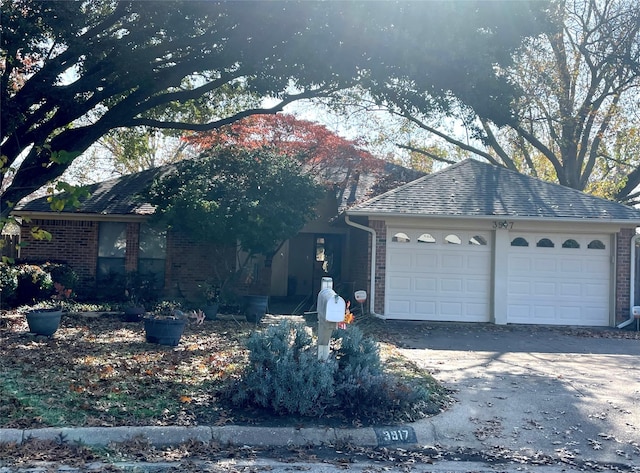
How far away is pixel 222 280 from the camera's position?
55.3ft

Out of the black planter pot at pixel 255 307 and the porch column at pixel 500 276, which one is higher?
the porch column at pixel 500 276

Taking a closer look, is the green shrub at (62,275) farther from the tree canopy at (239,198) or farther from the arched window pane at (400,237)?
the arched window pane at (400,237)

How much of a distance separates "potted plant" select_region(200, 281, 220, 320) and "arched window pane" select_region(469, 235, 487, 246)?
20.5ft

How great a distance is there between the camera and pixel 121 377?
8.09 metres

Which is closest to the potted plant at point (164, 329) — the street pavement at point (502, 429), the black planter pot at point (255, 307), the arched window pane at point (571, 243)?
the black planter pot at point (255, 307)

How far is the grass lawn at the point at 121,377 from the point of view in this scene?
655 cm

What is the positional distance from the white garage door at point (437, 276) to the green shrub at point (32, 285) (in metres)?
8.33

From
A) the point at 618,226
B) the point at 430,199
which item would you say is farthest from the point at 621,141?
the point at 430,199

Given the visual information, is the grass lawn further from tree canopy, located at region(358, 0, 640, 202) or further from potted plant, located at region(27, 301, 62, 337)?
tree canopy, located at region(358, 0, 640, 202)

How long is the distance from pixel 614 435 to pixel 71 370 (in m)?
6.79

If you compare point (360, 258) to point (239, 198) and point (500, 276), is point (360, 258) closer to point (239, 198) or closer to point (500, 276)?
point (500, 276)

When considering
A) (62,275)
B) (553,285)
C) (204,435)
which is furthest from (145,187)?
(204,435)

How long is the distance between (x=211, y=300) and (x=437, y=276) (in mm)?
5425

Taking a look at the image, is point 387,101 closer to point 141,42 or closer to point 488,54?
point 488,54
